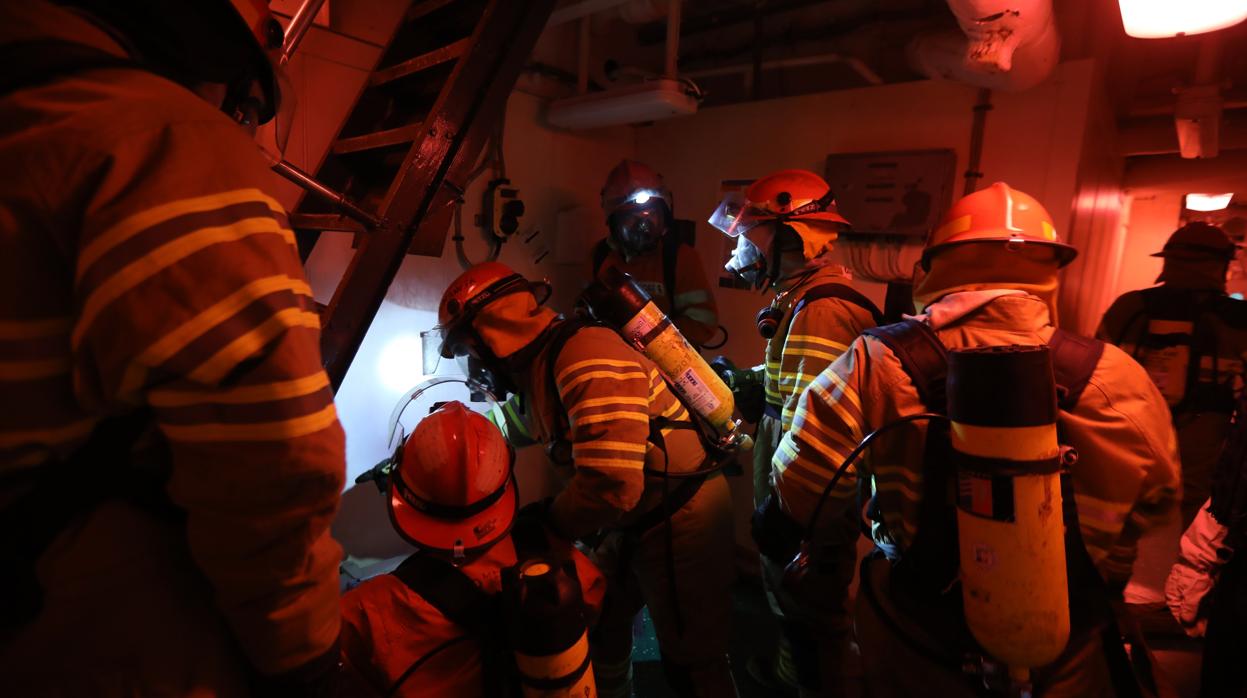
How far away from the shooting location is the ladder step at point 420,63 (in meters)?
1.84

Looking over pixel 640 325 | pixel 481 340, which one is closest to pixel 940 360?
pixel 640 325

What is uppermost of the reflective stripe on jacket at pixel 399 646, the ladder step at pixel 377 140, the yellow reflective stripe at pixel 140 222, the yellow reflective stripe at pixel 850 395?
the ladder step at pixel 377 140

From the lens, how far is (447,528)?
61.8 inches

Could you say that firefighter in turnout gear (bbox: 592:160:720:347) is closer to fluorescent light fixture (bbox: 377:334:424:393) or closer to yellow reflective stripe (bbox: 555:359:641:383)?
fluorescent light fixture (bbox: 377:334:424:393)

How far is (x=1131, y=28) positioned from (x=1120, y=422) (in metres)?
1.86

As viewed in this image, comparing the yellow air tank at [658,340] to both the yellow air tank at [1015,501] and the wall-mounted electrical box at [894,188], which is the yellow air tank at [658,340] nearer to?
the yellow air tank at [1015,501]

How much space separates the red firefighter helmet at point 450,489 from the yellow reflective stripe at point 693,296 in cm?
236

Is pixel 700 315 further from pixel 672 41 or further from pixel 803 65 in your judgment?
pixel 803 65

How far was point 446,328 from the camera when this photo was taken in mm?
2078

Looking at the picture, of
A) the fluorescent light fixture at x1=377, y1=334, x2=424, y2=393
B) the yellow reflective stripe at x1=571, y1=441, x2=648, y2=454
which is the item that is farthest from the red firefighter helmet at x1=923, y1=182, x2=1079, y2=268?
the fluorescent light fixture at x1=377, y1=334, x2=424, y2=393

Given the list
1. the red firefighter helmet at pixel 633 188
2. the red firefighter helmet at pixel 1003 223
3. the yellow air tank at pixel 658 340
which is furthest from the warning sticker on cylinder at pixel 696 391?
the red firefighter helmet at pixel 633 188

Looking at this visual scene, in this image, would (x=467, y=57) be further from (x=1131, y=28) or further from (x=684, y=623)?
(x=1131, y=28)

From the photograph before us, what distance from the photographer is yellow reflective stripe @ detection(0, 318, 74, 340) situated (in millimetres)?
698

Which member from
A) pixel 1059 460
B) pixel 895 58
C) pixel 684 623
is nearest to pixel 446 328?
pixel 684 623
